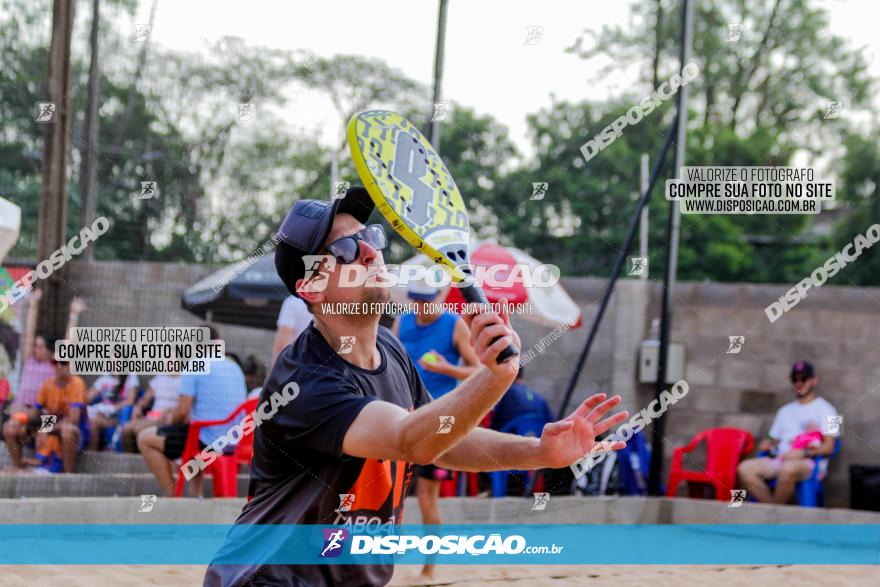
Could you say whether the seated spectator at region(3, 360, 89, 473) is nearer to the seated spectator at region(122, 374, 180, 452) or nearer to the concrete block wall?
the seated spectator at region(122, 374, 180, 452)

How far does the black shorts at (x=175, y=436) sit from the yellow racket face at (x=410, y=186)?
4.96 meters

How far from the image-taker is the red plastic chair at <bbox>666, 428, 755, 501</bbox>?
9711mm

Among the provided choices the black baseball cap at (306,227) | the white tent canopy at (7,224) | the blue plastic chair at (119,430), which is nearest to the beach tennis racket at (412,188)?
the black baseball cap at (306,227)

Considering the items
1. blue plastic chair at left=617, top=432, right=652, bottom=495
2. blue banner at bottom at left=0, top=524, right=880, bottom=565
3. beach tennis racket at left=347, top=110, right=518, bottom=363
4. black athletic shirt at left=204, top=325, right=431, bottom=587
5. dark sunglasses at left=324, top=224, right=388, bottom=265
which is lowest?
blue banner at bottom at left=0, top=524, right=880, bottom=565

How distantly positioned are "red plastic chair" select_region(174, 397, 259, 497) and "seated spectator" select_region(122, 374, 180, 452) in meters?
0.46

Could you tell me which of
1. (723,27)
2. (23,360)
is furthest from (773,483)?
(723,27)

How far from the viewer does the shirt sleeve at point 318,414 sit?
7.81 feet

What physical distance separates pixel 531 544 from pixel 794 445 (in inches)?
118

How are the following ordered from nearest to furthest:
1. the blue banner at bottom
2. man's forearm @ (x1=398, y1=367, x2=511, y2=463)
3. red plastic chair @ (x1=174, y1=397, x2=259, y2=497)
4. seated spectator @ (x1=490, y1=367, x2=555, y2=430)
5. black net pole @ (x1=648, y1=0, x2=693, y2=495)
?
1. man's forearm @ (x1=398, y1=367, x2=511, y2=463)
2. the blue banner at bottom
3. red plastic chair @ (x1=174, y1=397, x2=259, y2=497)
4. seated spectator @ (x1=490, y1=367, x2=555, y2=430)
5. black net pole @ (x1=648, y1=0, x2=693, y2=495)

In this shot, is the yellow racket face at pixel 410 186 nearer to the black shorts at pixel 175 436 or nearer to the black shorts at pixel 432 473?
the black shorts at pixel 432 473

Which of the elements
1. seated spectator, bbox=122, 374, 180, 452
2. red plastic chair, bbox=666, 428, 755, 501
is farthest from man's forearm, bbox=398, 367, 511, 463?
red plastic chair, bbox=666, 428, 755, 501

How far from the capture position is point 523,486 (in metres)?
8.90

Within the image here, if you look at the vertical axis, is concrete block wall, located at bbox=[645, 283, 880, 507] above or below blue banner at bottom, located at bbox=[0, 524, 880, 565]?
above

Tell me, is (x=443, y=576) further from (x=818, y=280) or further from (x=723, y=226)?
(x=723, y=226)
